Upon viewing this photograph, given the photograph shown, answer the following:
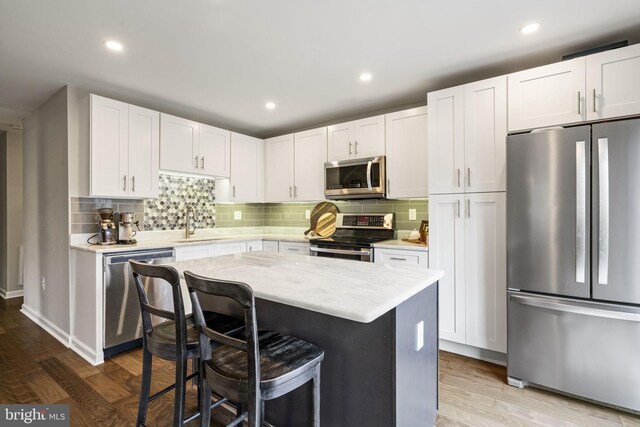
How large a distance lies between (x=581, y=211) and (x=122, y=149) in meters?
3.73

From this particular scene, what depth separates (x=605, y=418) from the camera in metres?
1.90

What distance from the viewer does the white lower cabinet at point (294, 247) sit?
3736mm

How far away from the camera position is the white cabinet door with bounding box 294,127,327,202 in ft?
12.8

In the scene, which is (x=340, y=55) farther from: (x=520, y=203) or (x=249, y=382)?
(x=249, y=382)

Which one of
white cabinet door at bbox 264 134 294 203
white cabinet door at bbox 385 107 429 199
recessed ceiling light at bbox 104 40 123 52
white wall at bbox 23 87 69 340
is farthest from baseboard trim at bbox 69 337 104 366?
white cabinet door at bbox 385 107 429 199

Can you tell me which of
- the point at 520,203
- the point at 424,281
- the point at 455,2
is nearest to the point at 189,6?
the point at 455,2

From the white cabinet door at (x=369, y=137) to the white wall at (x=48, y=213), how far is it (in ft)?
9.40

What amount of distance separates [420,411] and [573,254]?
4.63ft

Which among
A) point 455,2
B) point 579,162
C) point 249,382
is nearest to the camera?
point 249,382

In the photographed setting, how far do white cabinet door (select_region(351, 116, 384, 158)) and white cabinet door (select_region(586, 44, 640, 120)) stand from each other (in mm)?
1731

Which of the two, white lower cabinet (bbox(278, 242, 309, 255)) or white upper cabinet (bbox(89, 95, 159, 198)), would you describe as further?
white lower cabinet (bbox(278, 242, 309, 255))

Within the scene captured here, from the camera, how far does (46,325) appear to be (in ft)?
11.0

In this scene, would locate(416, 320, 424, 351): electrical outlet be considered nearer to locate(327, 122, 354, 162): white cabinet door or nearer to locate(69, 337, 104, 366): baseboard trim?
locate(327, 122, 354, 162): white cabinet door

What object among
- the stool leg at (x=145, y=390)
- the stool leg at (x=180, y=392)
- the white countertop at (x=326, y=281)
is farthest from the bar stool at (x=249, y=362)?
the stool leg at (x=145, y=390)
